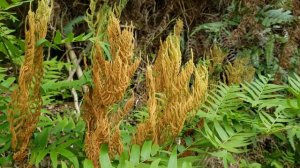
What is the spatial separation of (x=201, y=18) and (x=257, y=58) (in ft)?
2.37

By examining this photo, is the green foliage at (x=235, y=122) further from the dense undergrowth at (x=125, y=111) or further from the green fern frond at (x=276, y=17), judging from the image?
the green fern frond at (x=276, y=17)

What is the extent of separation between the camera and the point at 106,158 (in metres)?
1.52

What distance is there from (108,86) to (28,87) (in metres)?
0.28

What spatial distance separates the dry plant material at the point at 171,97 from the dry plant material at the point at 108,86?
0.09 meters

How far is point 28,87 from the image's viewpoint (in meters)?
1.56

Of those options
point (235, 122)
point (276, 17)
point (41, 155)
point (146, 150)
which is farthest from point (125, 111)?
point (276, 17)

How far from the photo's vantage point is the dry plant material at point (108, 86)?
149 centimetres

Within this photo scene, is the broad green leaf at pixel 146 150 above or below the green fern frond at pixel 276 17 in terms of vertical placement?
below

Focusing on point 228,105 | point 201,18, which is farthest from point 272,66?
point 228,105

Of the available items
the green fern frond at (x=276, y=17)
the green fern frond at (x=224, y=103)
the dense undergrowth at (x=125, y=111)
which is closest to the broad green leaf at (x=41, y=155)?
the dense undergrowth at (x=125, y=111)

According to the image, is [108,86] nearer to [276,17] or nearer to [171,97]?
[171,97]

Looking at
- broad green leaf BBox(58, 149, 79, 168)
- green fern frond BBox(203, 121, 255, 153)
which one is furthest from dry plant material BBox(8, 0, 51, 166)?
green fern frond BBox(203, 121, 255, 153)

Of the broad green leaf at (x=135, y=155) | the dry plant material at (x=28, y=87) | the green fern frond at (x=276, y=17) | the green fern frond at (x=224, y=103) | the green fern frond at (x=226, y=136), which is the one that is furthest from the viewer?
the green fern frond at (x=276, y=17)

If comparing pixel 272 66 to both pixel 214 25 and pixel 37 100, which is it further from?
pixel 37 100
